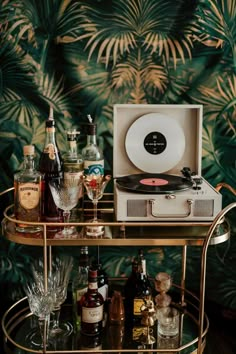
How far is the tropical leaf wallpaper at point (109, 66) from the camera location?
Answer: 1885 millimetres

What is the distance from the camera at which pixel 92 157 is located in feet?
5.74

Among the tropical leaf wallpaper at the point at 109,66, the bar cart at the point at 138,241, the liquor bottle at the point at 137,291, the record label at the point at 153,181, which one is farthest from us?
the tropical leaf wallpaper at the point at 109,66

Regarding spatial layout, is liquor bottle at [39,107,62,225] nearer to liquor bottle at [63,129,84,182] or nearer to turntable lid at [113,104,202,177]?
liquor bottle at [63,129,84,182]

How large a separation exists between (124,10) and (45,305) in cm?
108

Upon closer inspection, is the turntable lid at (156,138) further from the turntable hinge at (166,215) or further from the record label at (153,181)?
the turntable hinge at (166,215)

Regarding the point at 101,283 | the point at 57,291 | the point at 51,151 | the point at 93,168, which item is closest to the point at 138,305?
the point at 101,283

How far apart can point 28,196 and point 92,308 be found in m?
0.42

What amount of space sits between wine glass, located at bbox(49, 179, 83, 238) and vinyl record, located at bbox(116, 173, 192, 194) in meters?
0.15

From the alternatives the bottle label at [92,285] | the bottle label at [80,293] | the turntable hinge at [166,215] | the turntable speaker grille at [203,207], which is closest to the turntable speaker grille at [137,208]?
the turntable hinge at [166,215]

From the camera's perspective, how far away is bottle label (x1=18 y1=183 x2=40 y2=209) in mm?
1593

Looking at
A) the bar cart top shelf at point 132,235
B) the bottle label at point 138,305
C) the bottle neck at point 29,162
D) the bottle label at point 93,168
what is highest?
the bottle neck at point 29,162

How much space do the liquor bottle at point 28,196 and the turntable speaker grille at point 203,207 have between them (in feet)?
1.60

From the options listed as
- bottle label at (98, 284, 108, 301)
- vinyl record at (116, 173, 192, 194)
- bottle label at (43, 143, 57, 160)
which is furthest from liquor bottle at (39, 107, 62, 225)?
bottle label at (98, 284, 108, 301)

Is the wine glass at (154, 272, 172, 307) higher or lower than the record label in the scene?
lower
